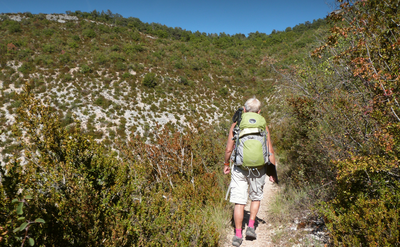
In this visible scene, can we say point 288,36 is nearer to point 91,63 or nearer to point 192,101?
point 192,101

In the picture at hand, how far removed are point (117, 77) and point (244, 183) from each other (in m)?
15.5

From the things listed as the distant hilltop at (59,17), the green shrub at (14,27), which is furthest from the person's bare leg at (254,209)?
the distant hilltop at (59,17)

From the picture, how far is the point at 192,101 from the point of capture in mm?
16234

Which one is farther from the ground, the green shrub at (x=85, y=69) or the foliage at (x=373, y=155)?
the green shrub at (x=85, y=69)

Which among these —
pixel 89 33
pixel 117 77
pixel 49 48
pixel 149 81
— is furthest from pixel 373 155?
pixel 89 33

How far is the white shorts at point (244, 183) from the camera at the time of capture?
252 centimetres

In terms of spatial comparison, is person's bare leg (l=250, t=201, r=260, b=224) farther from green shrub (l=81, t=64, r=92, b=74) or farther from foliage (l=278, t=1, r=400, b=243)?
green shrub (l=81, t=64, r=92, b=74)

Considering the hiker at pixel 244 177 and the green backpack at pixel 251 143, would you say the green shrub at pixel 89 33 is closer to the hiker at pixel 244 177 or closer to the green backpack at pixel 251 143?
the hiker at pixel 244 177

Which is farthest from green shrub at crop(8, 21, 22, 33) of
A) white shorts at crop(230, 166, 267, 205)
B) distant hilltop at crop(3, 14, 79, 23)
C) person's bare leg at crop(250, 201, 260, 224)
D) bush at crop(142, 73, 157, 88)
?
person's bare leg at crop(250, 201, 260, 224)

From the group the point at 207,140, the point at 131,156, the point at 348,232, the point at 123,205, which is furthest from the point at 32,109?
the point at 207,140

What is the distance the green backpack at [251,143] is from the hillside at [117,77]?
3674 millimetres

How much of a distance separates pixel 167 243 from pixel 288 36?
3962 centimetres

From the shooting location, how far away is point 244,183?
257cm

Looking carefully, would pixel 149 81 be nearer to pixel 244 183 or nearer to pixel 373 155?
pixel 244 183
